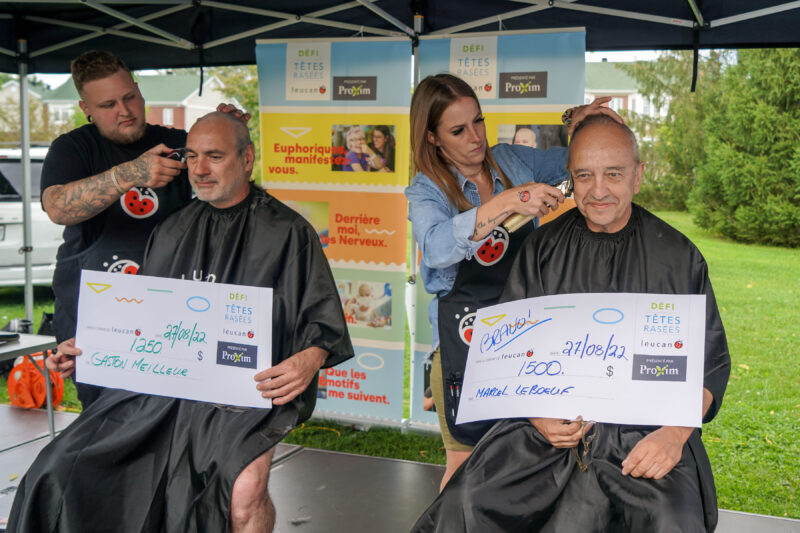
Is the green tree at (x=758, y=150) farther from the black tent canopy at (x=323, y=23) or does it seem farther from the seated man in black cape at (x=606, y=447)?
Answer: the seated man in black cape at (x=606, y=447)

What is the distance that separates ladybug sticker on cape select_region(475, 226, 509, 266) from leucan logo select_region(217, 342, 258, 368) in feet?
2.62

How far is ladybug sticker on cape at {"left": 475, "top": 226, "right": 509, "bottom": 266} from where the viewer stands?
235 cm

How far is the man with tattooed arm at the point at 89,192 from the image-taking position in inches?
104

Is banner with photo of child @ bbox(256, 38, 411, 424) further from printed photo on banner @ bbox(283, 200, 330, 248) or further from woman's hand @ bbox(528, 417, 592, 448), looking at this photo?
woman's hand @ bbox(528, 417, 592, 448)

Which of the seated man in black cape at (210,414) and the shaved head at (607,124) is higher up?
the shaved head at (607,124)

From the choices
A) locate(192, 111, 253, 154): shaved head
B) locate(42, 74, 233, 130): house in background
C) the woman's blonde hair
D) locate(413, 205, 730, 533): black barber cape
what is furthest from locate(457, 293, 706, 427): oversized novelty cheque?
locate(42, 74, 233, 130): house in background

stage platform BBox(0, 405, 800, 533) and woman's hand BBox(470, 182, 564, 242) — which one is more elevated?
woman's hand BBox(470, 182, 564, 242)

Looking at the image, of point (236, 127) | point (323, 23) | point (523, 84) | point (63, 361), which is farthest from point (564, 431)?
point (323, 23)

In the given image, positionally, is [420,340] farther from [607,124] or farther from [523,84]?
[607,124]

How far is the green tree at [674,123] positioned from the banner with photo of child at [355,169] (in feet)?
33.6

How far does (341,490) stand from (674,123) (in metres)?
12.8

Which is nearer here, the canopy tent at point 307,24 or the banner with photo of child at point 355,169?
the canopy tent at point 307,24

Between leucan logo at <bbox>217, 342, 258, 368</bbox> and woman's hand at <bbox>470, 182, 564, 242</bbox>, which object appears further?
leucan logo at <bbox>217, 342, 258, 368</bbox>

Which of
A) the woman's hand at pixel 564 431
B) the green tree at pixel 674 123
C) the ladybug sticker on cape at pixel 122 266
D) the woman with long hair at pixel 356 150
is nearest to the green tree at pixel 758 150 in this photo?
the green tree at pixel 674 123
